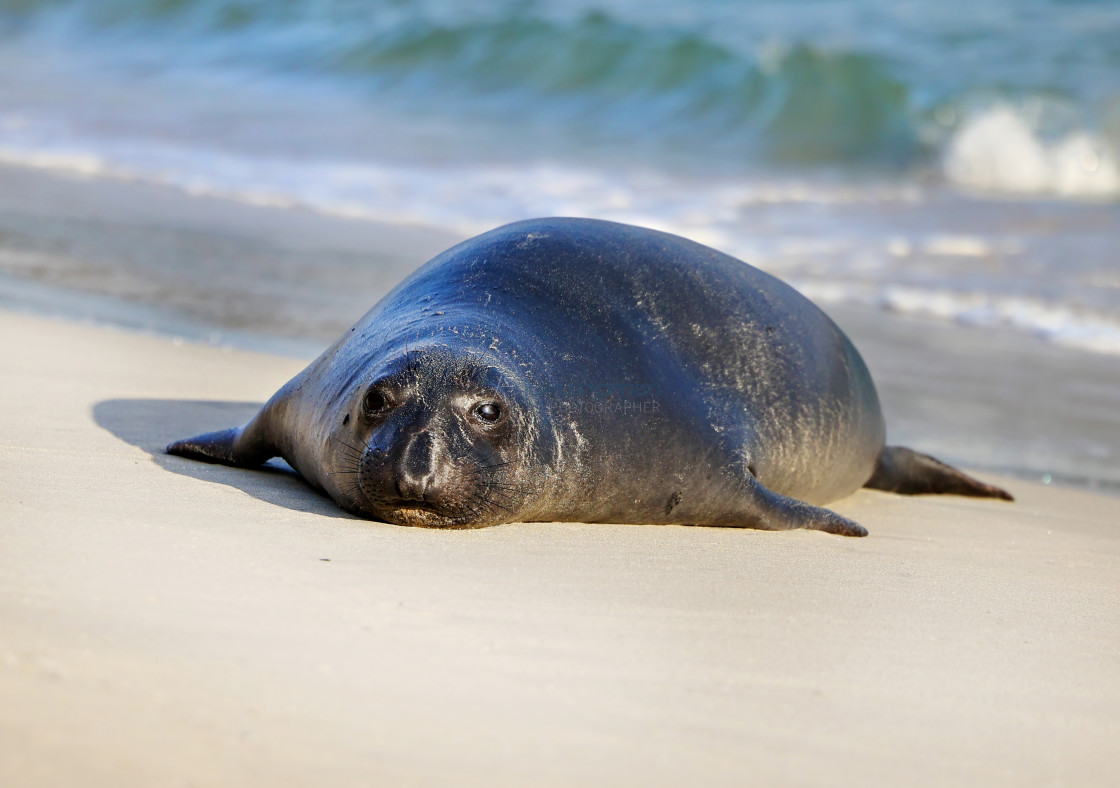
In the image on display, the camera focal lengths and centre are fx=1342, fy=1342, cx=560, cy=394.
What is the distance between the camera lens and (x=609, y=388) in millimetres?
3898

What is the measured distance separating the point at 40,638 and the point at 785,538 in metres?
2.31

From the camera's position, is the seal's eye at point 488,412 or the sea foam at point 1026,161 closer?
the seal's eye at point 488,412

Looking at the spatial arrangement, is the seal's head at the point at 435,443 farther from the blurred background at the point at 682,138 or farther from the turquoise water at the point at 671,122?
the turquoise water at the point at 671,122

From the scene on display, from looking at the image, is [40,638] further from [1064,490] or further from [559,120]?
[559,120]

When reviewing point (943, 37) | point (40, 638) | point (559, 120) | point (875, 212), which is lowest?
point (40, 638)

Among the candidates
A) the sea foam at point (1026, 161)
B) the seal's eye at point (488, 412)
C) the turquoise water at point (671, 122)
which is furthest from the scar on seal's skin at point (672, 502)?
the sea foam at point (1026, 161)

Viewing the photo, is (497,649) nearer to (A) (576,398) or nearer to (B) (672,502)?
(A) (576,398)

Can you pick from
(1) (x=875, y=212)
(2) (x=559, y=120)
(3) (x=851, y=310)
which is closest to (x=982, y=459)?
(3) (x=851, y=310)

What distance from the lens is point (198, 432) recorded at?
460 cm

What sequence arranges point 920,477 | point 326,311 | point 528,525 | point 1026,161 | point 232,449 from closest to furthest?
1. point 528,525
2. point 232,449
3. point 920,477
4. point 326,311
5. point 1026,161

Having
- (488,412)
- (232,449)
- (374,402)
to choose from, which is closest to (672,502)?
(488,412)

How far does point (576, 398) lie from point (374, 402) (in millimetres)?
624

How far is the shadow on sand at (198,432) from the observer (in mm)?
3656

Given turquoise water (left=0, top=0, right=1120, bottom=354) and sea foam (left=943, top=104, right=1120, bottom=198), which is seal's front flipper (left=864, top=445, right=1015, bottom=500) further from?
sea foam (left=943, top=104, right=1120, bottom=198)
